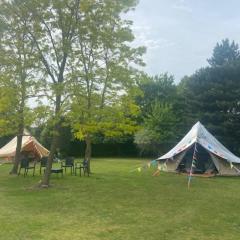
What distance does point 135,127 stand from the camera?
65.9 ft

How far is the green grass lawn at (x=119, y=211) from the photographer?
8.50 meters

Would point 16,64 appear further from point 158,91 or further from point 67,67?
point 158,91

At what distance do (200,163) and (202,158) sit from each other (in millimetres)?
274

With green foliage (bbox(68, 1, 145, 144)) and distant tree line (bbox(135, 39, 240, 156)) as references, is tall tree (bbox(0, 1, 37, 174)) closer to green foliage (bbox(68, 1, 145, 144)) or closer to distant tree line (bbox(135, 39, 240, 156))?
green foliage (bbox(68, 1, 145, 144))

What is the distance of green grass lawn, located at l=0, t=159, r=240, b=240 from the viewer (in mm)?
8500

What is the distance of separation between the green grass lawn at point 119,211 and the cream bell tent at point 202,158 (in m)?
4.58

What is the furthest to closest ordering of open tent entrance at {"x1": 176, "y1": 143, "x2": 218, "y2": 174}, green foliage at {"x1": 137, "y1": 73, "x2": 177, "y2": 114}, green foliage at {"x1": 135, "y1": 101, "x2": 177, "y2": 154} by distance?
green foliage at {"x1": 137, "y1": 73, "x2": 177, "y2": 114} → green foliage at {"x1": 135, "y1": 101, "x2": 177, "y2": 154} → open tent entrance at {"x1": 176, "y1": 143, "x2": 218, "y2": 174}

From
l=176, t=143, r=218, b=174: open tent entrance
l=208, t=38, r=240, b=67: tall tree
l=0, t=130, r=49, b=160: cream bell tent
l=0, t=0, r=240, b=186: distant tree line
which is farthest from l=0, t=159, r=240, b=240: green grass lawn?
l=208, t=38, r=240, b=67: tall tree

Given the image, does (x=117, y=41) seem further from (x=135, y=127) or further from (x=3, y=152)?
(x=3, y=152)

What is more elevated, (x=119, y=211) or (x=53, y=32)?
(x=53, y=32)

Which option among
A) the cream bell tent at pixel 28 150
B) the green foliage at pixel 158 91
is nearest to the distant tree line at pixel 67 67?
the cream bell tent at pixel 28 150

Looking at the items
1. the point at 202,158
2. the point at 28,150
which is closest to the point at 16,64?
the point at 202,158

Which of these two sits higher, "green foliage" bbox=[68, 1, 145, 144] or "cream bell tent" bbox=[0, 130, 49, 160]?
"green foliage" bbox=[68, 1, 145, 144]

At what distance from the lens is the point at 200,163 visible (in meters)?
22.9
